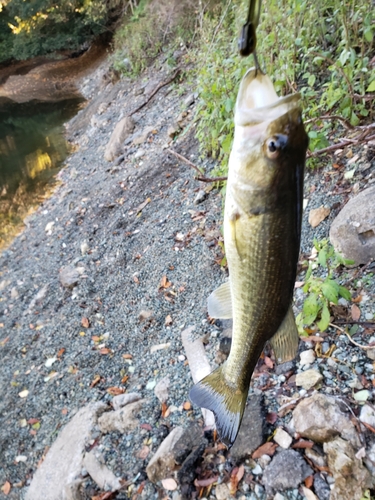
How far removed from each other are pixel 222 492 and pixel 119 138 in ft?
30.2

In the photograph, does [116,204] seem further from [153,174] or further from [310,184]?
[310,184]

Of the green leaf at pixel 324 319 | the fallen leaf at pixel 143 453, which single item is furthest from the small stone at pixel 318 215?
the fallen leaf at pixel 143 453

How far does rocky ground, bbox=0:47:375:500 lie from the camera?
8.42 ft

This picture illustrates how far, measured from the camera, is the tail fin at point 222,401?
188 cm

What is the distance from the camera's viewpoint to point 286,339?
177 centimetres

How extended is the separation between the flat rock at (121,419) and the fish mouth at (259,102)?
2.82 meters

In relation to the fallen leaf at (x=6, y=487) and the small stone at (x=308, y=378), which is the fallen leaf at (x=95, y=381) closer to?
the fallen leaf at (x=6, y=487)

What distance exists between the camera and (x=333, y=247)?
11.3ft

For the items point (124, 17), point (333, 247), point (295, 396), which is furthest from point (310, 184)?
point (124, 17)

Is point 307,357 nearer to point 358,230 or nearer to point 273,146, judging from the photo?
point 358,230

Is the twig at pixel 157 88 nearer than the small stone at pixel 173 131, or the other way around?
the small stone at pixel 173 131

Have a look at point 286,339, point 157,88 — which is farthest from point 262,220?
point 157,88

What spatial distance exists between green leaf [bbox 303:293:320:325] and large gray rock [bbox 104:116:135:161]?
7.88m

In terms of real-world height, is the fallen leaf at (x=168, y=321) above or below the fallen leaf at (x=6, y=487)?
above
